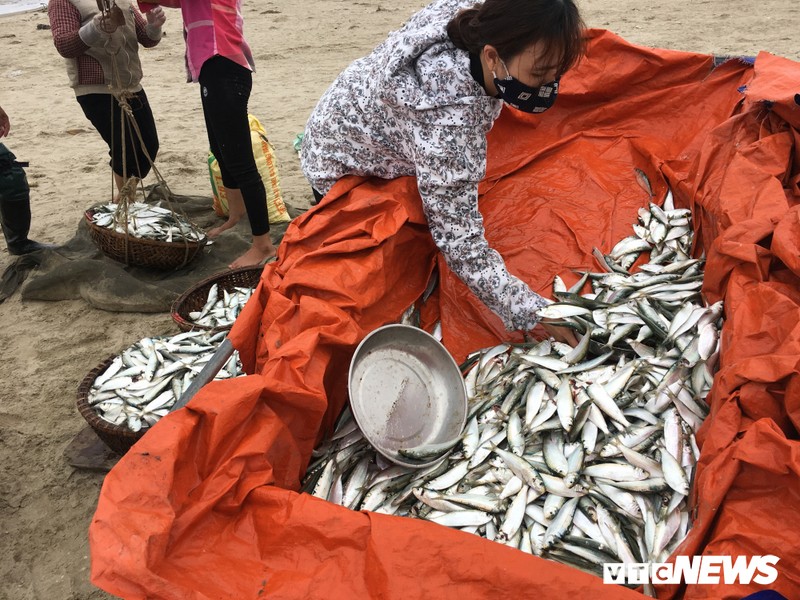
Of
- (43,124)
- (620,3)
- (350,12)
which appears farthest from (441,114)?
(350,12)

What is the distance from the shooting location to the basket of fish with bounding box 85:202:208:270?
4.22 metres

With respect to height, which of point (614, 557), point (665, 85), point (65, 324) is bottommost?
point (65, 324)

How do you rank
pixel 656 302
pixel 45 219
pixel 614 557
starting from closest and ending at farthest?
pixel 614 557
pixel 656 302
pixel 45 219

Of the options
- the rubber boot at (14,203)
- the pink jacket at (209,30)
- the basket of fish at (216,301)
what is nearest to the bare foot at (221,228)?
the basket of fish at (216,301)

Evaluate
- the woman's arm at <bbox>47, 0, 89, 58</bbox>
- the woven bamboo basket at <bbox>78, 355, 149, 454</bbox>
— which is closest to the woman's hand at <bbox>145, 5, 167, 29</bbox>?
the woman's arm at <bbox>47, 0, 89, 58</bbox>

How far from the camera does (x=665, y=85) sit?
3.99 metres

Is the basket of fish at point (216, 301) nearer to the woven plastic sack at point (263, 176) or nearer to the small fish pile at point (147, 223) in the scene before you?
the small fish pile at point (147, 223)

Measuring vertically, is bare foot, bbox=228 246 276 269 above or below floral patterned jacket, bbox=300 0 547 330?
below

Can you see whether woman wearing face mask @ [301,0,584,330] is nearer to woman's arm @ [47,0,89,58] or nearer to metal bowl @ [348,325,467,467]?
metal bowl @ [348,325,467,467]

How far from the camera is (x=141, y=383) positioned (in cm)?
315

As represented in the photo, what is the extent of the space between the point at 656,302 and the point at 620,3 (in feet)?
30.6

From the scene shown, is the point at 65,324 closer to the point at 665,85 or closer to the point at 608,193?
the point at 608,193

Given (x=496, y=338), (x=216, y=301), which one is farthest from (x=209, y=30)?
(x=496, y=338)

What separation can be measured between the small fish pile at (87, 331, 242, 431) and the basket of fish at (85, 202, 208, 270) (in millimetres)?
940
